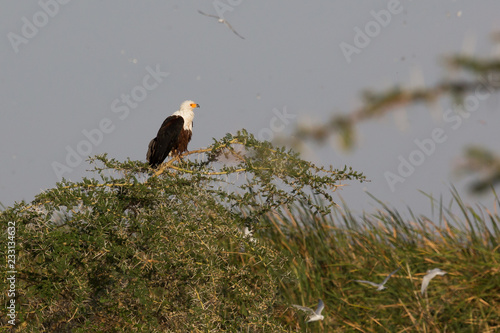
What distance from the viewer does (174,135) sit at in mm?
7336

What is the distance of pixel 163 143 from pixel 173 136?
218 mm

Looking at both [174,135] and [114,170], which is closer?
[114,170]

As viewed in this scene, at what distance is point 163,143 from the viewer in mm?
7141

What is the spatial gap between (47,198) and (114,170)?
65cm

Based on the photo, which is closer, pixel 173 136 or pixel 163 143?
pixel 163 143

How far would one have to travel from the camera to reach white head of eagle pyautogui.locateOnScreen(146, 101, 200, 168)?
7.16 meters

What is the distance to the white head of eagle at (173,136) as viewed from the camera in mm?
7160

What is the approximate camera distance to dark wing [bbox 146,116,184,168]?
714 cm

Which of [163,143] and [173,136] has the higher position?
[173,136]

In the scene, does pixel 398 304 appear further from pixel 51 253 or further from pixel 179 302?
pixel 51 253

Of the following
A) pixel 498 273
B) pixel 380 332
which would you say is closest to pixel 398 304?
pixel 380 332

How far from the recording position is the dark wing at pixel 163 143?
7.14 metres

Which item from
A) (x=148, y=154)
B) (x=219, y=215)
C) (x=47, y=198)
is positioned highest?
(x=148, y=154)

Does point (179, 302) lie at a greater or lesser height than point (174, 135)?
lesser
